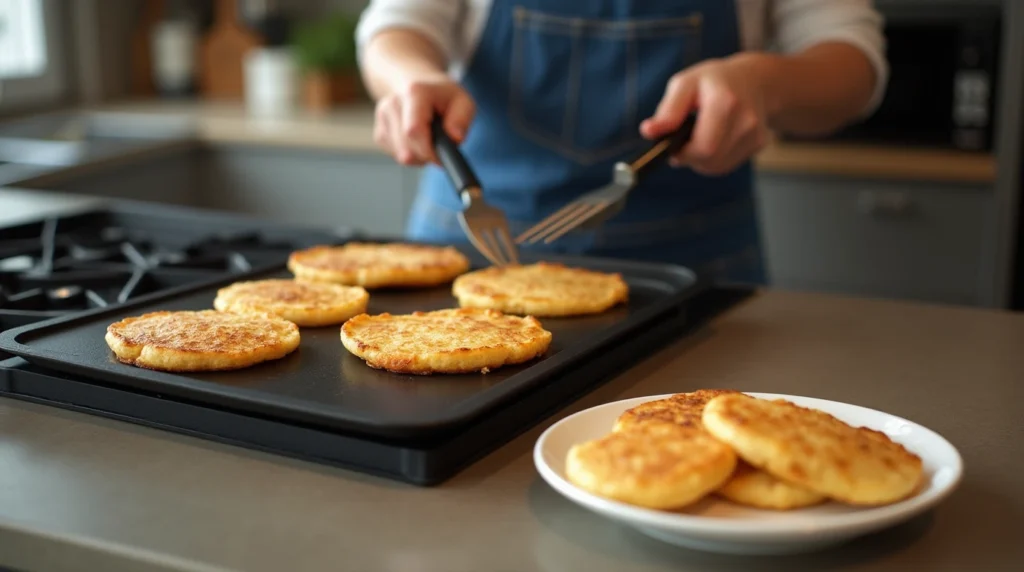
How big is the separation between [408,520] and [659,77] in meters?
1.15

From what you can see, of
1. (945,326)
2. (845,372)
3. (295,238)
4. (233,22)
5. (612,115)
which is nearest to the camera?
(845,372)

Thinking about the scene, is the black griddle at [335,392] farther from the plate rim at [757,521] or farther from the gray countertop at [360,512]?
the plate rim at [757,521]

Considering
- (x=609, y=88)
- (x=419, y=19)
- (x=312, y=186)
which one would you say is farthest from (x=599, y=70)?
(x=312, y=186)

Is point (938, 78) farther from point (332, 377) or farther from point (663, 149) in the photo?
point (332, 377)

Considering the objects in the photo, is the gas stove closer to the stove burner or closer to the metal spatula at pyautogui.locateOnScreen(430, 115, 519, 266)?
the stove burner

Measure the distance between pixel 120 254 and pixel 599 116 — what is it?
728 millimetres

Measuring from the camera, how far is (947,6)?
261 centimetres

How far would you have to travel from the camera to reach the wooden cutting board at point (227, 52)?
369 centimetres

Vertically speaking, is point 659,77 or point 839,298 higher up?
point 659,77

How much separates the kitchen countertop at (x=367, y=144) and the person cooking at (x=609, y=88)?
803mm

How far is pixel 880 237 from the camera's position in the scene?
2574 millimetres

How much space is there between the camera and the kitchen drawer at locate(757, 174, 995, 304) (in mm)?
2510

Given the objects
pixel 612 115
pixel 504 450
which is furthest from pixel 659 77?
pixel 504 450

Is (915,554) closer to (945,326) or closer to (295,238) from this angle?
(945,326)
